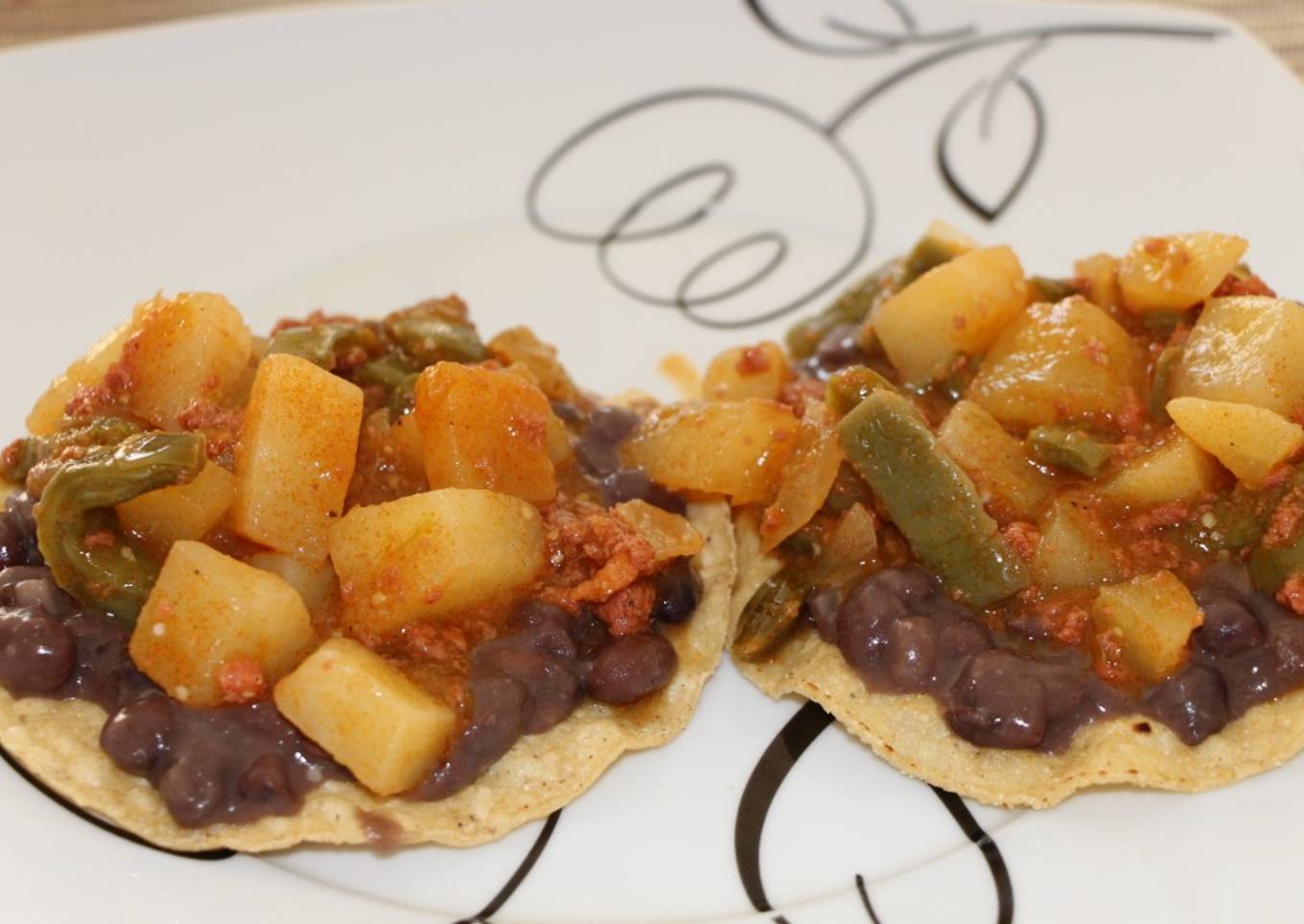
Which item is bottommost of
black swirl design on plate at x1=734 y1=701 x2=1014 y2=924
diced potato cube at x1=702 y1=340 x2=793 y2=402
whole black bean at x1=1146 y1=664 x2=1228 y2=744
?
A: black swirl design on plate at x1=734 y1=701 x2=1014 y2=924

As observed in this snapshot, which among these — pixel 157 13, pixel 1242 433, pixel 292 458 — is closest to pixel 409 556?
pixel 292 458

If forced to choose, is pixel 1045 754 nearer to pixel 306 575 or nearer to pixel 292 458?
pixel 306 575

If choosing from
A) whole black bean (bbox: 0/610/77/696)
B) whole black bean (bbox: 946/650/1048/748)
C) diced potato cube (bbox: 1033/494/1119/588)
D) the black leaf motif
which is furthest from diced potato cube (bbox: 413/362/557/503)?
the black leaf motif

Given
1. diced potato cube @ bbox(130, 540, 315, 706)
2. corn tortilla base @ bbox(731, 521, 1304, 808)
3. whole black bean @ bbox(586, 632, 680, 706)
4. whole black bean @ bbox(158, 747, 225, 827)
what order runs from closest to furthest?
1. whole black bean @ bbox(158, 747, 225, 827)
2. diced potato cube @ bbox(130, 540, 315, 706)
3. corn tortilla base @ bbox(731, 521, 1304, 808)
4. whole black bean @ bbox(586, 632, 680, 706)

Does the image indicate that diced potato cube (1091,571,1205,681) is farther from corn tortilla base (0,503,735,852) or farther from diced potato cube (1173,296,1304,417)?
corn tortilla base (0,503,735,852)

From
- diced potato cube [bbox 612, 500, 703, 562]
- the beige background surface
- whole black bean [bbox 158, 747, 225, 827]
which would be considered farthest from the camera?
the beige background surface

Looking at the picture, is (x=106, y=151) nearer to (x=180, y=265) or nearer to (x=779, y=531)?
(x=180, y=265)
